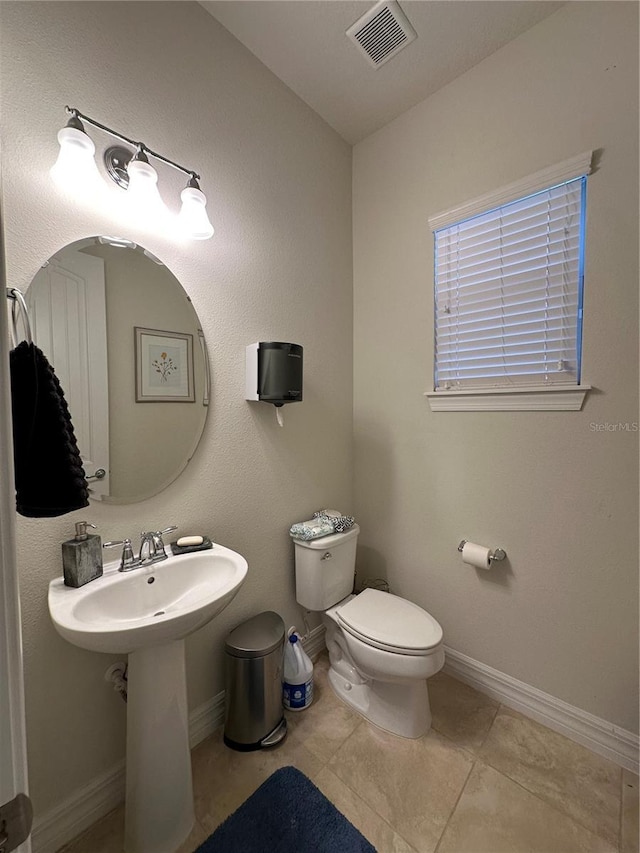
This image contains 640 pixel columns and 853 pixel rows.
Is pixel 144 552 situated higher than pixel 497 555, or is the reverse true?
pixel 144 552

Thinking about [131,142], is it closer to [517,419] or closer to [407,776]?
[517,419]

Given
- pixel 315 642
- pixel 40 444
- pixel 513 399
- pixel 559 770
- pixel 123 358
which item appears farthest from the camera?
pixel 315 642

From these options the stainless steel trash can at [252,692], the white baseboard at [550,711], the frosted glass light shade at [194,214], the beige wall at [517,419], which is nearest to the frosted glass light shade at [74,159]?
the frosted glass light shade at [194,214]

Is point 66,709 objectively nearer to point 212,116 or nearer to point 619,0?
point 212,116

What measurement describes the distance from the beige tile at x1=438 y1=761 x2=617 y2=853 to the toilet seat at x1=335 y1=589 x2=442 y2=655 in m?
0.46

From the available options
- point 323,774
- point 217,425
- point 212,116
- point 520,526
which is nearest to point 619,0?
point 212,116

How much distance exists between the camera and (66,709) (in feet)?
3.50

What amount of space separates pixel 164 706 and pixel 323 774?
26.2 inches

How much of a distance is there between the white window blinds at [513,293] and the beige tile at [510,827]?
57.9 inches

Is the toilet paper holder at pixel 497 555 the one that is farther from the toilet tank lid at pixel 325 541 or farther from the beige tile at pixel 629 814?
the beige tile at pixel 629 814

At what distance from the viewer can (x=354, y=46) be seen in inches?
57.8

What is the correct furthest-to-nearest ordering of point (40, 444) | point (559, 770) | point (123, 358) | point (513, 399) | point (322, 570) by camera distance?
point (322, 570), point (513, 399), point (559, 770), point (123, 358), point (40, 444)

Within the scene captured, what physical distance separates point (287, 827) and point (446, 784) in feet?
1.84

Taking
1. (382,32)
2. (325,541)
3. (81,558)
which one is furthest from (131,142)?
(325,541)
